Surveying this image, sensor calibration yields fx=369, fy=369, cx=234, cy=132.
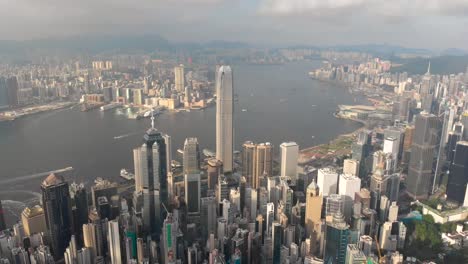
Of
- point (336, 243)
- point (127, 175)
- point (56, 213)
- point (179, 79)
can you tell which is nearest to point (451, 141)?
point (336, 243)

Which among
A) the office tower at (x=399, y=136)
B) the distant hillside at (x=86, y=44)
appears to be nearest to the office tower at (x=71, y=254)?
the distant hillside at (x=86, y=44)

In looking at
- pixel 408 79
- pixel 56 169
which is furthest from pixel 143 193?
pixel 408 79

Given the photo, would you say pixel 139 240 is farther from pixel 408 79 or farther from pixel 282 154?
pixel 408 79

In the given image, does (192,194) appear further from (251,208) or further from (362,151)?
(362,151)

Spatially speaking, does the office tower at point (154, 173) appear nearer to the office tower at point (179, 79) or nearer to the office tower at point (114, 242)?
the office tower at point (114, 242)

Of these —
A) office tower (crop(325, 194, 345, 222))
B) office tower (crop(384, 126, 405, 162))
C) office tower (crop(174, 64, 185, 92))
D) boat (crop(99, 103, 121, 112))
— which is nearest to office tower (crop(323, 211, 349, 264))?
office tower (crop(325, 194, 345, 222))

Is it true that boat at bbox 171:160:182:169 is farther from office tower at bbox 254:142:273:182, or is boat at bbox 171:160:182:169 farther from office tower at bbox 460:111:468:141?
office tower at bbox 460:111:468:141
